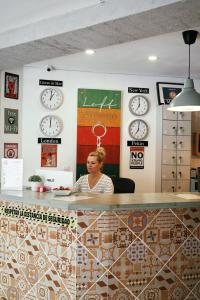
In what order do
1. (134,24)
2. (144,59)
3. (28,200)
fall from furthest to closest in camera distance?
(144,59) → (134,24) → (28,200)

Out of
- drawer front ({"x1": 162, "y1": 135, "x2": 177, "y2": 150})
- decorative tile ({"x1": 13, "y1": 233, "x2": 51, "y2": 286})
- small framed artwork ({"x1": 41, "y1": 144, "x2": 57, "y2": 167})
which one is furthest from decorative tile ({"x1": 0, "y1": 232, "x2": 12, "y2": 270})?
drawer front ({"x1": 162, "y1": 135, "x2": 177, "y2": 150})

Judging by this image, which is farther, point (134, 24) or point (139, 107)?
point (139, 107)

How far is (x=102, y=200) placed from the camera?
11.9 feet

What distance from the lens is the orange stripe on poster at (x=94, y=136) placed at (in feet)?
24.1

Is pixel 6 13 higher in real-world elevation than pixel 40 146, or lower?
higher

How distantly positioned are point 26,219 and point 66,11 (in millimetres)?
2102

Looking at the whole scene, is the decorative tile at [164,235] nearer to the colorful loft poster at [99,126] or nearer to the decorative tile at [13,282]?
the decorative tile at [13,282]

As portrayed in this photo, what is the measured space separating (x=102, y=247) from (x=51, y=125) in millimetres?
3985

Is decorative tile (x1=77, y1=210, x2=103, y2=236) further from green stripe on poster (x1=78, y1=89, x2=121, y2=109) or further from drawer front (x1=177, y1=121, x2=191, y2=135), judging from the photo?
drawer front (x1=177, y1=121, x2=191, y2=135)

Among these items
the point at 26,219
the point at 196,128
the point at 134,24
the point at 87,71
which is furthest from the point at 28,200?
the point at 196,128

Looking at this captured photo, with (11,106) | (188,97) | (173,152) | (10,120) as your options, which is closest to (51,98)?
(11,106)

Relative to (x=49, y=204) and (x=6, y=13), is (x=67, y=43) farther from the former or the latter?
(x=49, y=204)

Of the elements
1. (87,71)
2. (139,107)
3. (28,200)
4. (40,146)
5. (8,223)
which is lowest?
(8,223)

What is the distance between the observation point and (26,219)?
3863 mm
